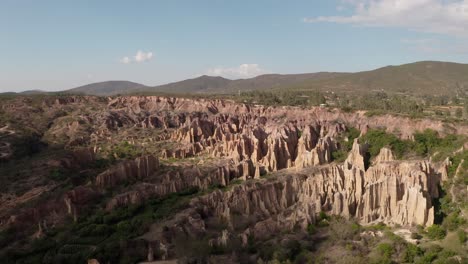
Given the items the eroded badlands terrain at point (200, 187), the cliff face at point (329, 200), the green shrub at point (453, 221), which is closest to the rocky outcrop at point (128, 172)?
the eroded badlands terrain at point (200, 187)

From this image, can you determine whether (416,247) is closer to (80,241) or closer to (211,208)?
(211,208)

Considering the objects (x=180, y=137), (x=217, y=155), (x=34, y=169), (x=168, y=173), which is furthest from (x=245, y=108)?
(x=34, y=169)

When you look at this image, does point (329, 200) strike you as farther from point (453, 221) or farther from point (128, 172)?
point (128, 172)

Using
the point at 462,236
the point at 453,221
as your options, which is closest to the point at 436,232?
the point at 462,236

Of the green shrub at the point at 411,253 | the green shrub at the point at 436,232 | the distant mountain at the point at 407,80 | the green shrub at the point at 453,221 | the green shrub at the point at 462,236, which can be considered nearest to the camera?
the green shrub at the point at 411,253

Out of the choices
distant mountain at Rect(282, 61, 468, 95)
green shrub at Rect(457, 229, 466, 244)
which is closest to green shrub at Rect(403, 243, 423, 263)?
green shrub at Rect(457, 229, 466, 244)

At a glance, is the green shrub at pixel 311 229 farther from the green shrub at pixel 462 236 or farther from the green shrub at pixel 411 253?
the green shrub at pixel 462 236
